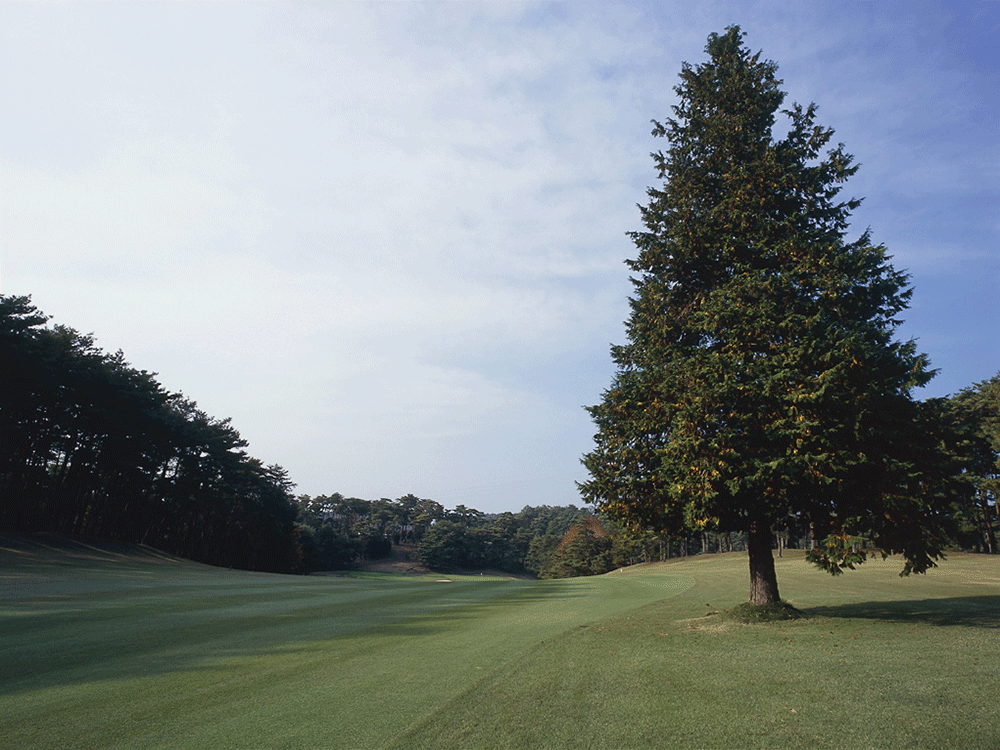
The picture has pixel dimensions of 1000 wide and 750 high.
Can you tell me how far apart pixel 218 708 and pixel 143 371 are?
5294cm

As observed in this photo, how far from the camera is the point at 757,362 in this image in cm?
1152

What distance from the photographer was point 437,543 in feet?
380

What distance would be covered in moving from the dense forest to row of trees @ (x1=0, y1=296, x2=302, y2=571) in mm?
118

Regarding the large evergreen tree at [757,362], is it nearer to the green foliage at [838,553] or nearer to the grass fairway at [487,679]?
the green foliage at [838,553]

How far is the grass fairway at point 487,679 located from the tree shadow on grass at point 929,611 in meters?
0.16

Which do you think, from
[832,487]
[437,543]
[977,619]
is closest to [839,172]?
[832,487]

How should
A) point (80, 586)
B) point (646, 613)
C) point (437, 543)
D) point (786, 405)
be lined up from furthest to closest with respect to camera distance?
point (437, 543) < point (80, 586) < point (646, 613) < point (786, 405)

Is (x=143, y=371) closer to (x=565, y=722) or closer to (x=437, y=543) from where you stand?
(x=565, y=722)

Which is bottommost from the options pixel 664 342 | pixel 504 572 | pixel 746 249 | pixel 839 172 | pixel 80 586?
pixel 504 572

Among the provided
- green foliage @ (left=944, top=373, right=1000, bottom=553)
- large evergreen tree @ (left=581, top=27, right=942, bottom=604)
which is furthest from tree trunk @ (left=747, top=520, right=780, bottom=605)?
green foliage @ (left=944, top=373, right=1000, bottom=553)

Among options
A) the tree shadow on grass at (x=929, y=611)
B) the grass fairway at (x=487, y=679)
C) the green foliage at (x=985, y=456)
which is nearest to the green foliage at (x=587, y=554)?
the green foliage at (x=985, y=456)

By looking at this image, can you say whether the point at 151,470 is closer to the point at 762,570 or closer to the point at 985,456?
the point at 762,570

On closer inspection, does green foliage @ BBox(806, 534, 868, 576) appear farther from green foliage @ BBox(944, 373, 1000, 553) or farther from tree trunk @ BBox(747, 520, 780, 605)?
green foliage @ BBox(944, 373, 1000, 553)

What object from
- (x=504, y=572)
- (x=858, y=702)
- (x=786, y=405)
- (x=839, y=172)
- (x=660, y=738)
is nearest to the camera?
(x=660, y=738)
